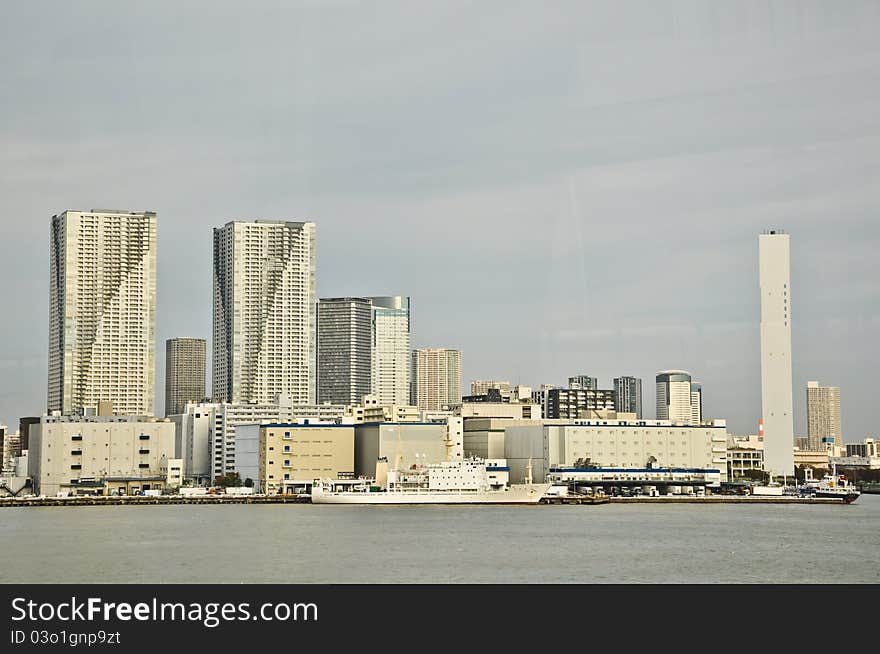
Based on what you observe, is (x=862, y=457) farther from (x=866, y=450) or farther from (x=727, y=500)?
(x=727, y=500)

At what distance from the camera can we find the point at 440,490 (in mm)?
40500

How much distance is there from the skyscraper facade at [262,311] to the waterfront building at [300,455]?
84.1 ft

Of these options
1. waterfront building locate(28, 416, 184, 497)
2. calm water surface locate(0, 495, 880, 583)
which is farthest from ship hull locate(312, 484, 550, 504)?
waterfront building locate(28, 416, 184, 497)

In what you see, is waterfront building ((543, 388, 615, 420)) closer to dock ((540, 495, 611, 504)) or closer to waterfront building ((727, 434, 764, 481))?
waterfront building ((727, 434, 764, 481))

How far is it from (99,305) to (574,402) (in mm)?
25680

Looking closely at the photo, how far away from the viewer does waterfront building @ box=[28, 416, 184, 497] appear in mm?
47469

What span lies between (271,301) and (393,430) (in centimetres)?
2914

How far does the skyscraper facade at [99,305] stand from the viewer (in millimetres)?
67250

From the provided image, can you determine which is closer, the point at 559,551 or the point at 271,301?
the point at 559,551

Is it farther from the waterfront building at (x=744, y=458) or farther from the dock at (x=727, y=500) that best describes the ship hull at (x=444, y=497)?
the waterfront building at (x=744, y=458)

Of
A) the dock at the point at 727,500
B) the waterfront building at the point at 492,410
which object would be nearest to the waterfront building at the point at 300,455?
the waterfront building at the point at 492,410
